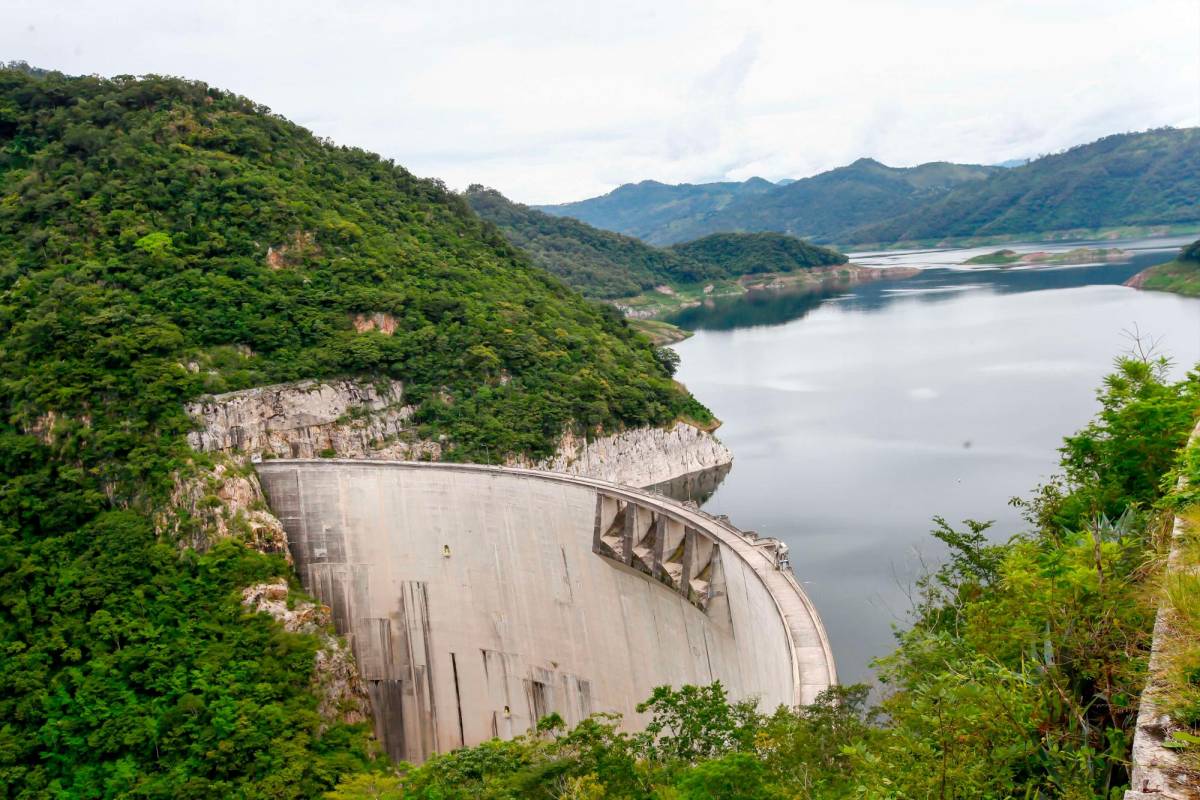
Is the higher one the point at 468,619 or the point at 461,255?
the point at 461,255

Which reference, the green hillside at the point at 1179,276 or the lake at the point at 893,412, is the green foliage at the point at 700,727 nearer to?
the lake at the point at 893,412

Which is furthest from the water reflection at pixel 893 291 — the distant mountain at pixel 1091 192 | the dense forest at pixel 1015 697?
the dense forest at pixel 1015 697

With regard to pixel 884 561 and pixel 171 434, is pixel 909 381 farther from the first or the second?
pixel 171 434

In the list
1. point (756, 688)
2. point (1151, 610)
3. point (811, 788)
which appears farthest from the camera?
point (756, 688)

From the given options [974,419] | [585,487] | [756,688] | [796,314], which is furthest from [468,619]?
[796,314]

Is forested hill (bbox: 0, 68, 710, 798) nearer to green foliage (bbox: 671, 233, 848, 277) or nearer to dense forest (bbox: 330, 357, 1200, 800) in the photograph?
dense forest (bbox: 330, 357, 1200, 800)

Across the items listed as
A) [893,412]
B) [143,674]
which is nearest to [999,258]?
[893,412]
